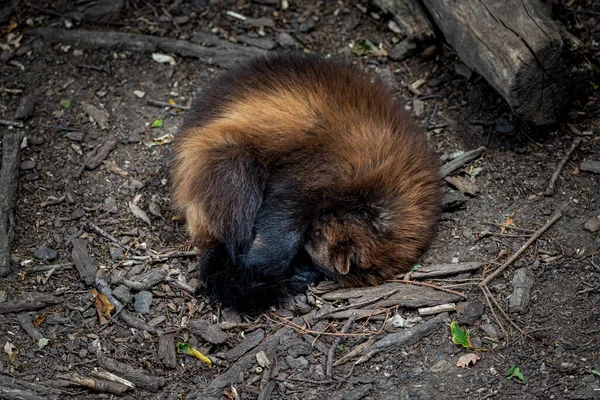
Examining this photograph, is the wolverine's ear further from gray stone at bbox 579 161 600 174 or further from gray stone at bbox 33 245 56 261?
gray stone at bbox 33 245 56 261

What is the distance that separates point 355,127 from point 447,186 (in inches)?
42.6

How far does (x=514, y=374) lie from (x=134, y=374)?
2.49m

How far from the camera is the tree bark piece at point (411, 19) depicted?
663 centimetres

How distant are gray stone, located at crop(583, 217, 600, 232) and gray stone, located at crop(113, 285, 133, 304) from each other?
11.5ft

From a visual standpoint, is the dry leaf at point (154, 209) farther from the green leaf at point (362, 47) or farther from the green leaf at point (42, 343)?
the green leaf at point (362, 47)

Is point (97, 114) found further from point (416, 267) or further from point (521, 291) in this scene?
point (521, 291)

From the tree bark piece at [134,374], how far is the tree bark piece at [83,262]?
0.73 metres

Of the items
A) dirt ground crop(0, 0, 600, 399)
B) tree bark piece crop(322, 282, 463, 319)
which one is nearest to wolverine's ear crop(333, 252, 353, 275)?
tree bark piece crop(322, 282, 463, 319)

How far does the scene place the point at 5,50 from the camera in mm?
6812

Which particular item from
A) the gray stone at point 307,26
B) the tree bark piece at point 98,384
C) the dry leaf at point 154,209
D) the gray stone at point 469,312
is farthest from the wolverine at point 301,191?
the gray stone at point 307,26

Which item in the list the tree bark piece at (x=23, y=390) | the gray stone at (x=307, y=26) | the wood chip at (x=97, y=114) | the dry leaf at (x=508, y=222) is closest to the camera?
the tree bark piece at (x=23, y=390)

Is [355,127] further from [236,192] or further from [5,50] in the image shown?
[5,50]

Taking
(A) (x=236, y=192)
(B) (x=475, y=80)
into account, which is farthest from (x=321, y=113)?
(B) (x=475, y=80)

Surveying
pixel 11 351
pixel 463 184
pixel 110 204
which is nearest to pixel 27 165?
pixel 110 204
